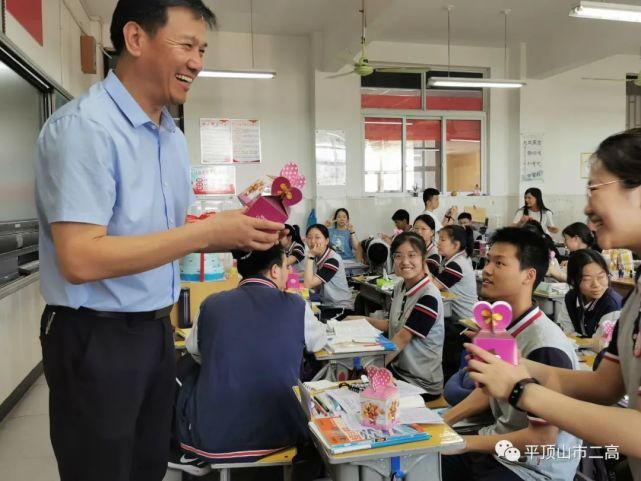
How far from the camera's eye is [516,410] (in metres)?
1.47

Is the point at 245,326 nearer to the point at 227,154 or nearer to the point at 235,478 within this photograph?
the point at 235,478

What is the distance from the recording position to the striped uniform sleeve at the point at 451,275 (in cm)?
420

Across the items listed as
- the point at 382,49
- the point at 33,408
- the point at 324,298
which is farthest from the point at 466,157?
the point at 33,408

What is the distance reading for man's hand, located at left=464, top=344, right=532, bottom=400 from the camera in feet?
3.60

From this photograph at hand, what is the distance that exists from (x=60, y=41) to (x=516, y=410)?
532cm

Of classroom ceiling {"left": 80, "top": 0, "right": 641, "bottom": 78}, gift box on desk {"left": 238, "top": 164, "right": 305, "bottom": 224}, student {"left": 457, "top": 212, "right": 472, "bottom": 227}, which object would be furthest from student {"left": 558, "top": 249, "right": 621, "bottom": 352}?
student {"left": 457, "top": 212, "right": 472, "bottom": 227}

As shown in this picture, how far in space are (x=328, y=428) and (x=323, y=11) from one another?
658 cm

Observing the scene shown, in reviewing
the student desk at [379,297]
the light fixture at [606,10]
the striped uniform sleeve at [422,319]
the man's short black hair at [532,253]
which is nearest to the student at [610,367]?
the man's short black hair at [532,253]

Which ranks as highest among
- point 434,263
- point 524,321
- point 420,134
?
point 420,134

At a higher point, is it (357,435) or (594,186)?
(594,186)

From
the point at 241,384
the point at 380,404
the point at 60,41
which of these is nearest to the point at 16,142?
the point at 60,41

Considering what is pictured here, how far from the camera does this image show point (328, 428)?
1.58 meters

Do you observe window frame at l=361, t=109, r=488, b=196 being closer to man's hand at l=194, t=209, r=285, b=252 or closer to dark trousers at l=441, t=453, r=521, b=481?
dark trousers at l=441, t=453, r=521, b=481

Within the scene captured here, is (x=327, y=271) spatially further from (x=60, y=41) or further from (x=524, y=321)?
(x=60, y=41)
